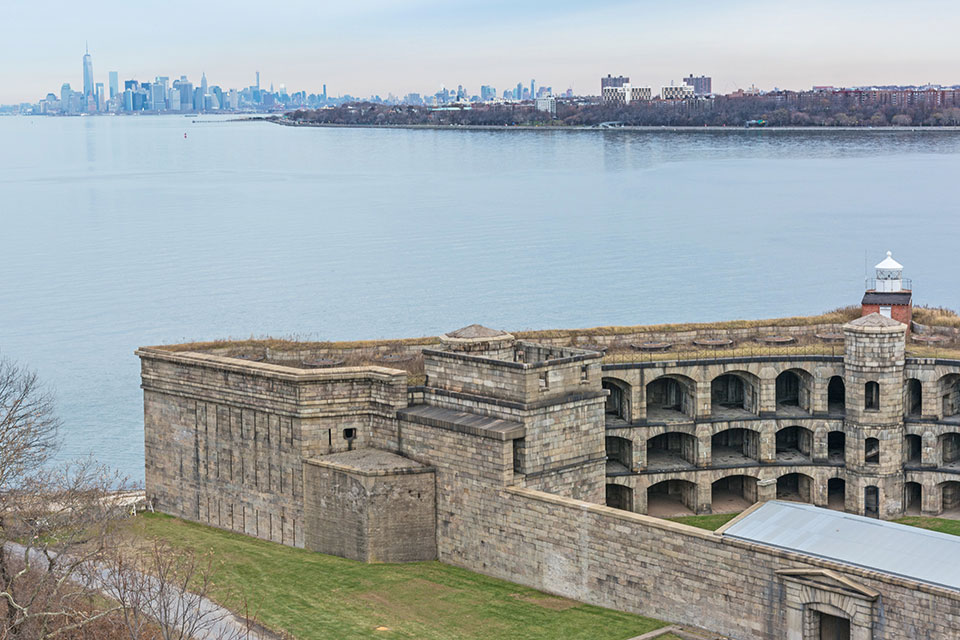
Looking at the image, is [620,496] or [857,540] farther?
[620,496]

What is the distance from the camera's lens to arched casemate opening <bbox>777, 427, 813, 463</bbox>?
51.5 metres

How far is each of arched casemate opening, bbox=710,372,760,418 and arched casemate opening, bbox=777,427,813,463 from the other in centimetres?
186

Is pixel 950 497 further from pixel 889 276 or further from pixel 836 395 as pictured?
pixel 889 276

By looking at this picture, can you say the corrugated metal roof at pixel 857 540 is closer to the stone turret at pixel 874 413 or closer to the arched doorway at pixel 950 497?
the stone turret at pixel 874 413

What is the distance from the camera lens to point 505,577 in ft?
130

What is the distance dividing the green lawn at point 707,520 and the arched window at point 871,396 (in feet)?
22.3

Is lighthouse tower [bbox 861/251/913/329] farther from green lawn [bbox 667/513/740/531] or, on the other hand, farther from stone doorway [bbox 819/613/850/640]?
stone doorway [bbox 819/613/850/640]

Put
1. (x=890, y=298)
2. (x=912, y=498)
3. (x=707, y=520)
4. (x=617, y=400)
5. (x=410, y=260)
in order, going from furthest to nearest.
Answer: (x=410, y=260), (x=890, y=298), (x=617, y=400), (x=912, y=498), (x=707, y=520)

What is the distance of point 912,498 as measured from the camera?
50.6m

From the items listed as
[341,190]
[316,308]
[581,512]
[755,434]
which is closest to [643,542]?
[581,512]

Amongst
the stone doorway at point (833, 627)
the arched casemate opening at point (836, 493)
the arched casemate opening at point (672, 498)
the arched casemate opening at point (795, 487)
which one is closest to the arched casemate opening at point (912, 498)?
the arched casemate opening at point (836, 493)

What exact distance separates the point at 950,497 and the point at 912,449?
235 centimetres

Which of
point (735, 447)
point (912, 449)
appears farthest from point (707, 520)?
point (912, 449)

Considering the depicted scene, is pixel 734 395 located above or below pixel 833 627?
above
